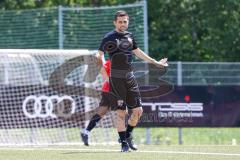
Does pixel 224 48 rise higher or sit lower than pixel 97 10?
lower

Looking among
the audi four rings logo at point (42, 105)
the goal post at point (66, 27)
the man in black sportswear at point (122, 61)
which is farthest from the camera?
the goal post at point (66, 27)

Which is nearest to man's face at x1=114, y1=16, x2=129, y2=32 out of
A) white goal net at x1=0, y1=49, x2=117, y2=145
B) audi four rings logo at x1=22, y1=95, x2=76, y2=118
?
white goal net at x1=0, y1=49, x2=117, y2=145

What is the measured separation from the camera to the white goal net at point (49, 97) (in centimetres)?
1645

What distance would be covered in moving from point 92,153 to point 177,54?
13951 millimetres

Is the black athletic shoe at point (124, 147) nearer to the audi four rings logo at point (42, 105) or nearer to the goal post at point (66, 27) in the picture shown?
the audi four rings logo at point (42, 105)

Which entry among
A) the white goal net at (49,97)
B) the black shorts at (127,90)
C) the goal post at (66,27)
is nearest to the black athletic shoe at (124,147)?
the black shorts at (127,90)

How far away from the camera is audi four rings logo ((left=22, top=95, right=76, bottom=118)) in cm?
1644

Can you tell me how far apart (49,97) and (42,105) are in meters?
0.24

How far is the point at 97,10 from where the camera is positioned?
18844mm

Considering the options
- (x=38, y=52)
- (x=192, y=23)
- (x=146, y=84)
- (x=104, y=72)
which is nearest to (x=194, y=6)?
(x=192, y=23)

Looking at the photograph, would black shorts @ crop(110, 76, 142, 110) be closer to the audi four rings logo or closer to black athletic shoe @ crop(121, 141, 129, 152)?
black athletic shoe @ crop(121, 141, 129, 152)

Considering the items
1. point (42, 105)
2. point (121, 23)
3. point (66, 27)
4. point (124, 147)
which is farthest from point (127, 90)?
point (66, 27)

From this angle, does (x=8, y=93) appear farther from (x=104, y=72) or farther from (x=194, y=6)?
(x=194, y=6)

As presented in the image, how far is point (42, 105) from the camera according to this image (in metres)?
16.6
